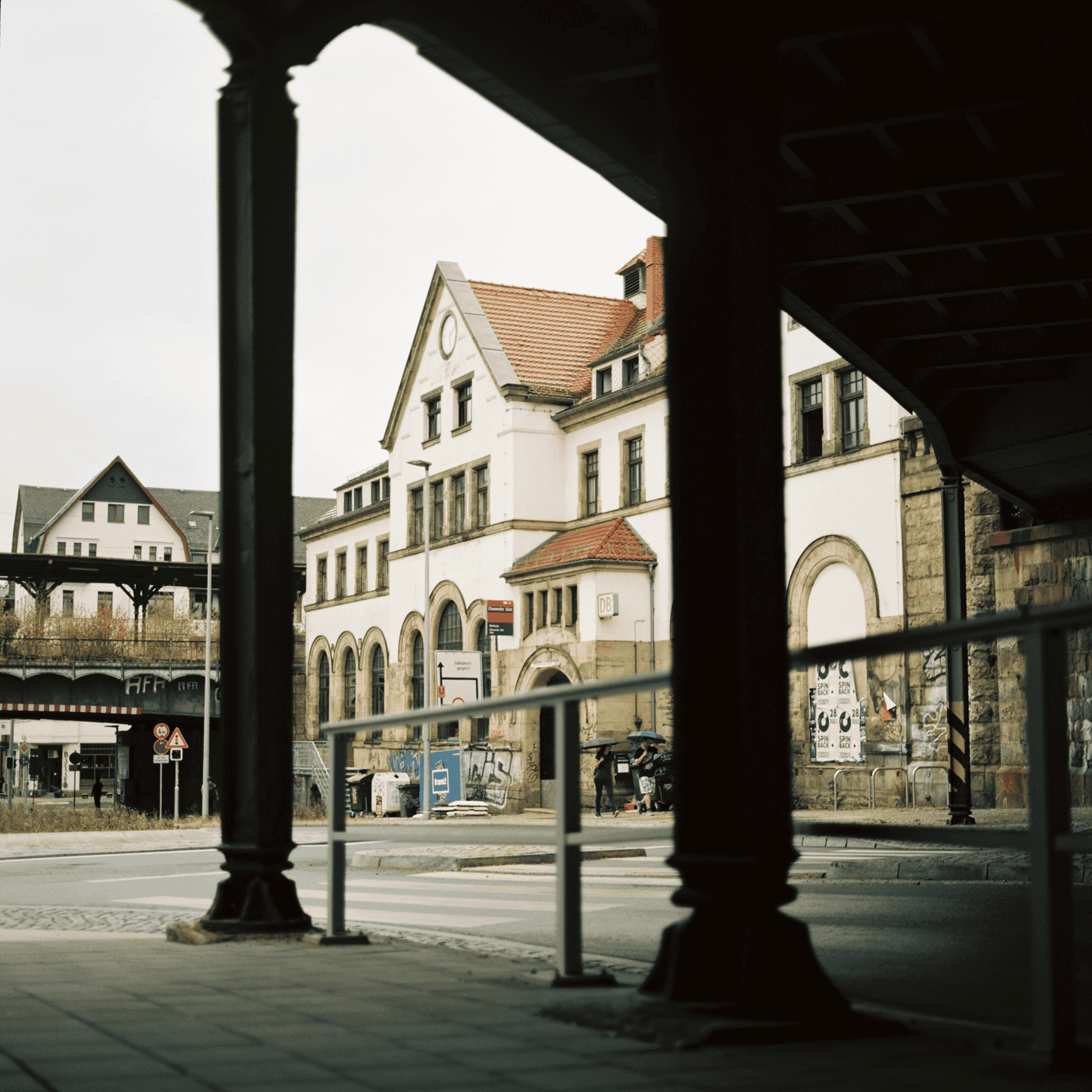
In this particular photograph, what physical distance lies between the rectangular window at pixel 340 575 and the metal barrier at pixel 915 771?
4446 cm

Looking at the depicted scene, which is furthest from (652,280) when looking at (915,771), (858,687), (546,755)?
(546,755)

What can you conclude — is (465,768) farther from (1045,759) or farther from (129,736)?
(129,736)

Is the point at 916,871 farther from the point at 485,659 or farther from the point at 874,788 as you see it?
the point at 485,659

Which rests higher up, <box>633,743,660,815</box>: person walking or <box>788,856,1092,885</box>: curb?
<box>788,856,1092,885</box>: curb

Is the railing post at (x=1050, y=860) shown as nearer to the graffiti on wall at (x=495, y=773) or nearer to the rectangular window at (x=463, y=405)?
the graffiti on wall at (x=495, y=773)

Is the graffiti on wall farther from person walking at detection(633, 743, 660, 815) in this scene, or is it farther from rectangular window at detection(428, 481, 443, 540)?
rectangular window at detection(428, 481, 443, 540)

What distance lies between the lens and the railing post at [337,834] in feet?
21.7

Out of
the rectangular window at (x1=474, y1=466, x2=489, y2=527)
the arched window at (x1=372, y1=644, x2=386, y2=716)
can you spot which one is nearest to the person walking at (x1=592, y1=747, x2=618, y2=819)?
the rectangular window at (x1=474, y1=466, x2=489, y2=527)

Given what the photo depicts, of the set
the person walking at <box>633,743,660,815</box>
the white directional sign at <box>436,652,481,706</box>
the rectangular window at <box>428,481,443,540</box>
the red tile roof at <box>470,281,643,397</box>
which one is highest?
the red tile roof at <box>470,281,643,397</box>


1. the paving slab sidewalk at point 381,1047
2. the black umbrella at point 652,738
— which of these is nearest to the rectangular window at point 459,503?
the black umbrella at point 652,738

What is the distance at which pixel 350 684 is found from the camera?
56344mm

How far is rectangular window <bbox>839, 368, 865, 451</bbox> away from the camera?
31625 mm

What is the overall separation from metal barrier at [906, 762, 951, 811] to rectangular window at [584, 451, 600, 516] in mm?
27847

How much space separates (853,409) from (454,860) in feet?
66.2
